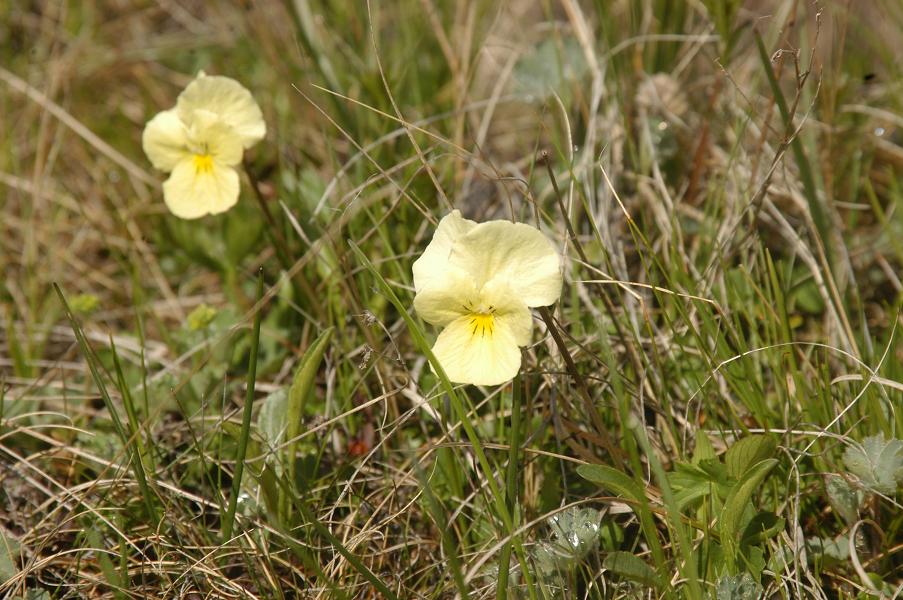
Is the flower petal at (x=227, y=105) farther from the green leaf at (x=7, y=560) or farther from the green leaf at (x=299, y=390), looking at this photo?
the green leaf at (x=7, y=560)

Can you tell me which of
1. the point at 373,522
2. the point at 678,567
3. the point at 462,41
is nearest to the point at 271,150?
the point at 462,41

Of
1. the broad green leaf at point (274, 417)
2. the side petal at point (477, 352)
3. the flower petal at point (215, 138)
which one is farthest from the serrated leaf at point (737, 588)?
the flower petal at point (215, 138)

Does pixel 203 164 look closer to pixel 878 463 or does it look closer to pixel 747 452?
pixel 747 452

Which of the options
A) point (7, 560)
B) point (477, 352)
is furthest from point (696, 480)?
point (7, 560)

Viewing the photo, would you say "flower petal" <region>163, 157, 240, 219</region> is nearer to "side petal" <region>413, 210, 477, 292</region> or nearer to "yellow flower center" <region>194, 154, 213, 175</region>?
"yellow flower center" <region>194, 154, 213, 175</region>

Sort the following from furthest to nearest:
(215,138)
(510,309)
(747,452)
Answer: (215,138), (747,452), (510,309)

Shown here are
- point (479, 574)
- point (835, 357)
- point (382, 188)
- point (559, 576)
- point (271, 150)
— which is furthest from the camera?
point (271, 150)

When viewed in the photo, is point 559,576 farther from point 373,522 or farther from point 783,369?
point 783,369
